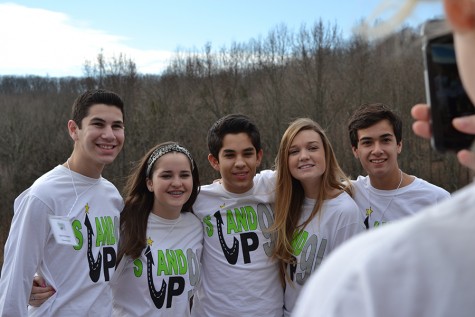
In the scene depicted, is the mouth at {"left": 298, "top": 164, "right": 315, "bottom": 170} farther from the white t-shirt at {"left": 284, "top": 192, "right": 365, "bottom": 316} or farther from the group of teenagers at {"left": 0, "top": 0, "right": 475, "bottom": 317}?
the white t-shirt at {"left": 284, "top": 192, "right": 365, "bottom": 316}

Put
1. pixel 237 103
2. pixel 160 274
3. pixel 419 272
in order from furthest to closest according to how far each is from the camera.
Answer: pixel 237 103
pixel 160 274
pixel 419 272

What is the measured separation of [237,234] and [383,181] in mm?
1088

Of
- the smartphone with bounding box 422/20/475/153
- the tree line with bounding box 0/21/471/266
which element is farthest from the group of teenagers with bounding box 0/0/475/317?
the tree line with bounding box 0/21/471/266

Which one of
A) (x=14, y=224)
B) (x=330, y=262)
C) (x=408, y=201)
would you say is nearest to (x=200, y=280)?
(x=14, y=224)

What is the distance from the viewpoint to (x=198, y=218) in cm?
352

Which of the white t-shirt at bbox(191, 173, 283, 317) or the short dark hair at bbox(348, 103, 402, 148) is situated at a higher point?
the short dark hair at bbox(348, 103, 402, 148)

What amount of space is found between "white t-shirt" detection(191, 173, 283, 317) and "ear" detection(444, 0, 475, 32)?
9.13 ft

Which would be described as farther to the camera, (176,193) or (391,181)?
(391,181)

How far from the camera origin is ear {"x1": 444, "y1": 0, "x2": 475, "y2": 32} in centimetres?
61

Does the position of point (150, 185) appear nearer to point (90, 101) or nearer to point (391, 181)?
point (90, 101)

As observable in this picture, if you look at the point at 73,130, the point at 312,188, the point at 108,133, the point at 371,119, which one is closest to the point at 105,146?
the point at 108,133

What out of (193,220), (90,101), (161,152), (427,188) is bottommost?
(193,220)

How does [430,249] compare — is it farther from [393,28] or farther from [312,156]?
[312,156]

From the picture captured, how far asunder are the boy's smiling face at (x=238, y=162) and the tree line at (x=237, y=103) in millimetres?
20928
